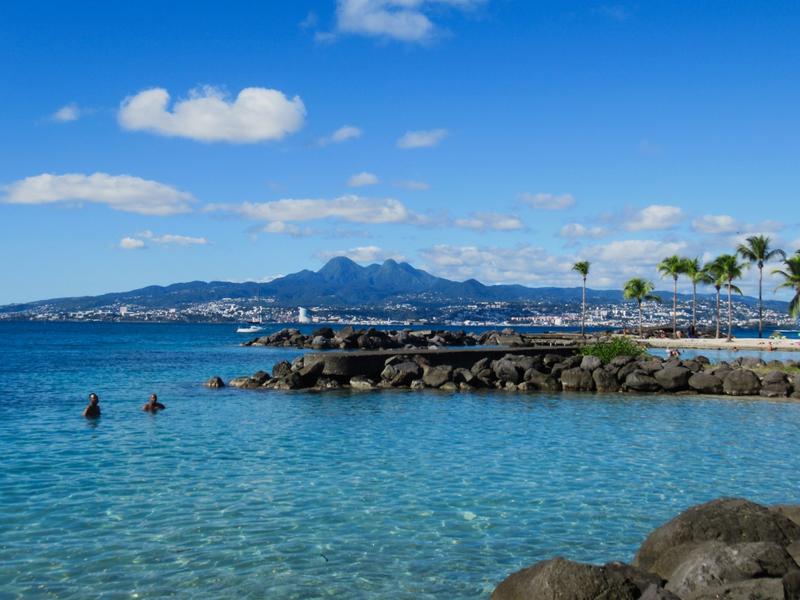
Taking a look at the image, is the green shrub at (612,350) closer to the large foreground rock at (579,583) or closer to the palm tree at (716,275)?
the large foreground rock at (579,583)

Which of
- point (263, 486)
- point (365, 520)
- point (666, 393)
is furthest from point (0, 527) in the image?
point (666, 393)

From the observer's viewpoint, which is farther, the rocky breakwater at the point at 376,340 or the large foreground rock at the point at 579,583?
the rocky breakwater at the point at 376,340

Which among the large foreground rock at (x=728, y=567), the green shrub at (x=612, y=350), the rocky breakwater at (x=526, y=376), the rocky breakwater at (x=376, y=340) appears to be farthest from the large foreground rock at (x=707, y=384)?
the rocky breakwater at (x=376, y=340)

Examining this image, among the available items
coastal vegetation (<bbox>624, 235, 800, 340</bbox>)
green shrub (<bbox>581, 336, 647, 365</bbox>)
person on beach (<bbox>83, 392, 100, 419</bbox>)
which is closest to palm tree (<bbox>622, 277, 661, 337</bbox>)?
coastal vegetation (<bbox>624, 235, 800, 340</bbox>)

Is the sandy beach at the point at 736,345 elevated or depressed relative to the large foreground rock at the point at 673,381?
depressed

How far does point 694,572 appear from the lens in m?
8.04

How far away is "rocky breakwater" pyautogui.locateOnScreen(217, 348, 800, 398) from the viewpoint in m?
34.4

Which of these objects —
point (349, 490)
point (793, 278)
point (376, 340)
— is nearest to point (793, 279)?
point (793, 278)

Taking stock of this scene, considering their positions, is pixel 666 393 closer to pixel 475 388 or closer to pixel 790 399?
pixel 790 399

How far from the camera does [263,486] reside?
1537 cm

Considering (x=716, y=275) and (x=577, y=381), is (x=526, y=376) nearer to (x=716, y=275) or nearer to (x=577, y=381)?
(x=577, y=381)

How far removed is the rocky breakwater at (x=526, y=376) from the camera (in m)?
34.4

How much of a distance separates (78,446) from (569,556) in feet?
46.5

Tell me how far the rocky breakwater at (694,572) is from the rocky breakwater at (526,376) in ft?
85.5
